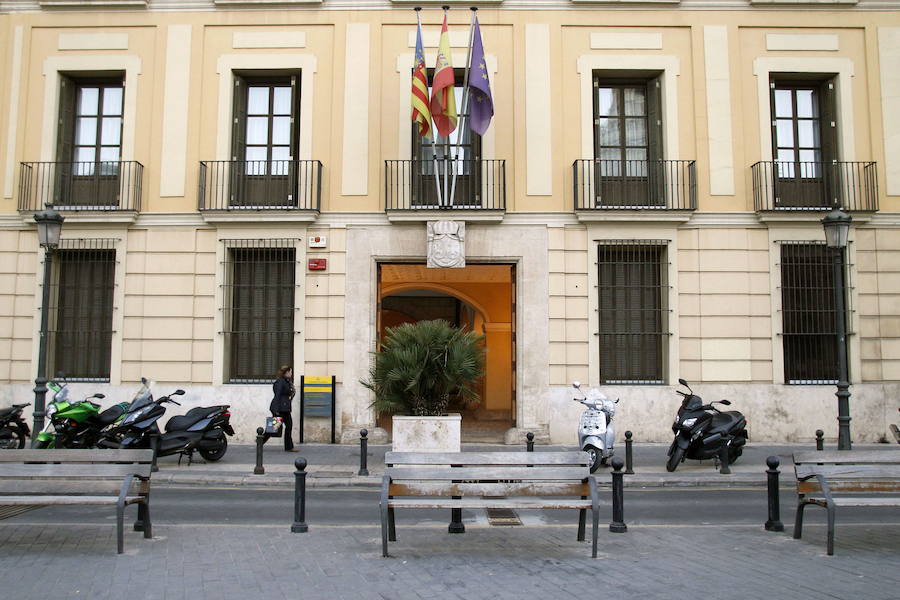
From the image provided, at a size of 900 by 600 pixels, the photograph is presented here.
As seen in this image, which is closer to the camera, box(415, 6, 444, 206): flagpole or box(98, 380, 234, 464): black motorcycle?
box(98, 380, 234, 464): black motorcycle

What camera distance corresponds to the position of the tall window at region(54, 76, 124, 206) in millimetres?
16531

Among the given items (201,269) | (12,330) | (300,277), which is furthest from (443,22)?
(12,330)

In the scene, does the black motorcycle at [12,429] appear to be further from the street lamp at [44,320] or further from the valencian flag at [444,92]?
the valencian flag at [444,92]

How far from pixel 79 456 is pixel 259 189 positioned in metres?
10.2

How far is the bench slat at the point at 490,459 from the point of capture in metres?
6.93

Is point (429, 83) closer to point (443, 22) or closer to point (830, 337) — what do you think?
point (443, 22)

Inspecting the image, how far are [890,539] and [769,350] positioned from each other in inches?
354

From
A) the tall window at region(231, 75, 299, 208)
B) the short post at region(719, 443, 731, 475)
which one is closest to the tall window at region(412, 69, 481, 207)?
the tall window at region(231, 75, 299, 208)

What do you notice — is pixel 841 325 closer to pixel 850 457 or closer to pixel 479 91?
pixel 850 457

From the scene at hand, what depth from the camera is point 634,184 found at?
16.5 meters

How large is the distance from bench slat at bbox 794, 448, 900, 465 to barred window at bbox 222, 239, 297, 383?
11.2 meters

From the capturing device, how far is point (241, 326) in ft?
53.2

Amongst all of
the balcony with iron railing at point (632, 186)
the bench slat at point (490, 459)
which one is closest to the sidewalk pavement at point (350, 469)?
the bench slat at point (490, 459)

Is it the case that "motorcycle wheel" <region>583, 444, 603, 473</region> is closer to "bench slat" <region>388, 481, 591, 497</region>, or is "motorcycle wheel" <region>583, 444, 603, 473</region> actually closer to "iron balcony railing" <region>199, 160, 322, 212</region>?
"bench slat" <region>388, 481, 591, 497</region>
